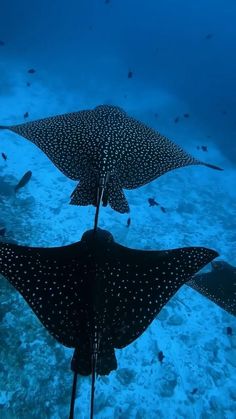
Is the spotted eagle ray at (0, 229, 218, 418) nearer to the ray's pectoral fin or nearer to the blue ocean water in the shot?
the ray's pectoral fin

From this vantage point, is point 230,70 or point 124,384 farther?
point 230,70

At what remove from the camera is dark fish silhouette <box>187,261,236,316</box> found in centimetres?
569

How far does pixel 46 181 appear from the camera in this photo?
1327 cm

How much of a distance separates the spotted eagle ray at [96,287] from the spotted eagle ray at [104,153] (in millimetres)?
1566

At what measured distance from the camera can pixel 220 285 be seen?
6.04m

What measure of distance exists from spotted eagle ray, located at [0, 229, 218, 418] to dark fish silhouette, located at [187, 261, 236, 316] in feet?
7.42

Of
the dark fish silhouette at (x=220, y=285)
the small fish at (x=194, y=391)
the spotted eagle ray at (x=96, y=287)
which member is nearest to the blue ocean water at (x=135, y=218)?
the small fish at (x=194, y=391)

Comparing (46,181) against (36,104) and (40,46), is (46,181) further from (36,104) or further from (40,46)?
(40,46)

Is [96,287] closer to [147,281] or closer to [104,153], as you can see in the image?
[147,281]

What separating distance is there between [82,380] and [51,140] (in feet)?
16.6

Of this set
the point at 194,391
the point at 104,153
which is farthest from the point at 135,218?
the point at 104,153

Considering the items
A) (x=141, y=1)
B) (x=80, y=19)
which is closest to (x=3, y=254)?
(x=80, y=19)

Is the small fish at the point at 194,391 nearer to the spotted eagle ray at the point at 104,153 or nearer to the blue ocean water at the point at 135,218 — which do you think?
the blue ocean water at the point at 135,218

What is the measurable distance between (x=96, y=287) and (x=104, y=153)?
2.75m
